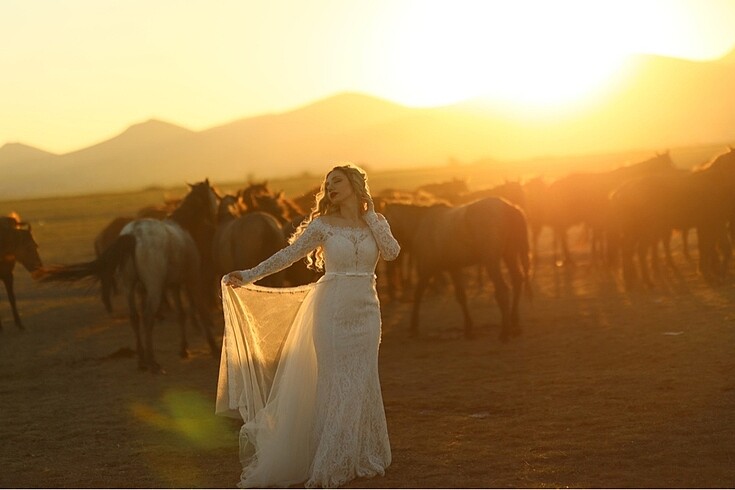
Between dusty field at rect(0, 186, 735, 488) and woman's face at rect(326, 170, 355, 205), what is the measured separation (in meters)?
2.09

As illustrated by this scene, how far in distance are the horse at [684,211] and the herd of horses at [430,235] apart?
0.06 ft

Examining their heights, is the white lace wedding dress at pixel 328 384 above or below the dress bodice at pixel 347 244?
below

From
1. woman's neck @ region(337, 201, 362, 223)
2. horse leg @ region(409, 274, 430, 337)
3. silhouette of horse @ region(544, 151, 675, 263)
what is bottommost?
horse leg @ region(409, 274, 430, 337)

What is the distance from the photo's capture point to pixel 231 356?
28.2ft

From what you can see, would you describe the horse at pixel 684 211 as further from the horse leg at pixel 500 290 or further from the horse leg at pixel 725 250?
the horse leg at pixel 500 290

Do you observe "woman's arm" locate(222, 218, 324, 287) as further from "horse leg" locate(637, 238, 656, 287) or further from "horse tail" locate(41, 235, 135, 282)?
"horse leg" locate(637, 238, 656, 287)

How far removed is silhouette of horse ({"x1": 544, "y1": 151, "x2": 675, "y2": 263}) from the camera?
25.1 metres

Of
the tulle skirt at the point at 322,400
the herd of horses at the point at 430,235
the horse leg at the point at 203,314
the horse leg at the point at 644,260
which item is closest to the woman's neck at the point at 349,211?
the tulle skirt at the point at 322,400

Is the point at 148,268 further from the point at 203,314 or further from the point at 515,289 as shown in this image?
the point at 515,289

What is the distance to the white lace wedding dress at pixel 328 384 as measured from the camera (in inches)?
309

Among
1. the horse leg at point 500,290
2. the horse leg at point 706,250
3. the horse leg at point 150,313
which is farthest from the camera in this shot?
the horse leg at point 706,250

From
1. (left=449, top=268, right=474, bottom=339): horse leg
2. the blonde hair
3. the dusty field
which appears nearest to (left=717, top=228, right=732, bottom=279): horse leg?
the dusty field

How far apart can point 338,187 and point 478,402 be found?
12.6 feet

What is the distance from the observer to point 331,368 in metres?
7.97
